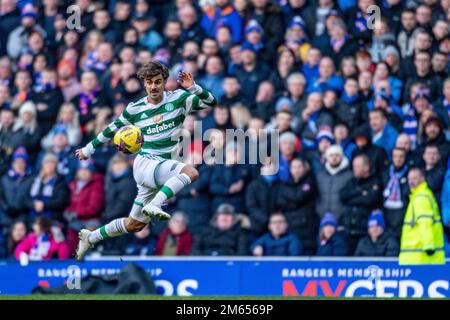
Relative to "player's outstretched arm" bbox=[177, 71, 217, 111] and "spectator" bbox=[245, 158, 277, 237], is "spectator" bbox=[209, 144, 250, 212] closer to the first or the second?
"spectator" bbox=[245, 158, 277, 237]

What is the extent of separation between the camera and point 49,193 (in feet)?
68.5

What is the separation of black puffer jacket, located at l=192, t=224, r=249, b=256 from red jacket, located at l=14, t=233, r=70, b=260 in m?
1.87

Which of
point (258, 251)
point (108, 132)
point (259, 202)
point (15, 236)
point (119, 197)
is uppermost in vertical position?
point (108, 132)

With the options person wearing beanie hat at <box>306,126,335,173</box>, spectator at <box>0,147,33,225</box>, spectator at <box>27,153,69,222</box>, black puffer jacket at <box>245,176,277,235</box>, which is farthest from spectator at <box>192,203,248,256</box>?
spectator at <box>0,147,33,225</box>

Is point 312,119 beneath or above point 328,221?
above

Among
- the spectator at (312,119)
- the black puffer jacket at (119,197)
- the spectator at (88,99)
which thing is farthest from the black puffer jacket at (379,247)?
the spectator at (88,99)

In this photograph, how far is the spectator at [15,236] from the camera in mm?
20656

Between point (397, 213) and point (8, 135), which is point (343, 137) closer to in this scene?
point (397, 213)

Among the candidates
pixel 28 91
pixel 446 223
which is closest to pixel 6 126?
pixel 28 91

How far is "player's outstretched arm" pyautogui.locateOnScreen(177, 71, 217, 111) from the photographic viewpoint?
1563 cm

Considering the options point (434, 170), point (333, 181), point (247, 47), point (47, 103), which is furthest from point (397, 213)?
point (47, 103)

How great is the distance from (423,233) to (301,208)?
7.03 ft

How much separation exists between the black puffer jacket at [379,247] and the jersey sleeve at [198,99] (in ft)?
14.9
